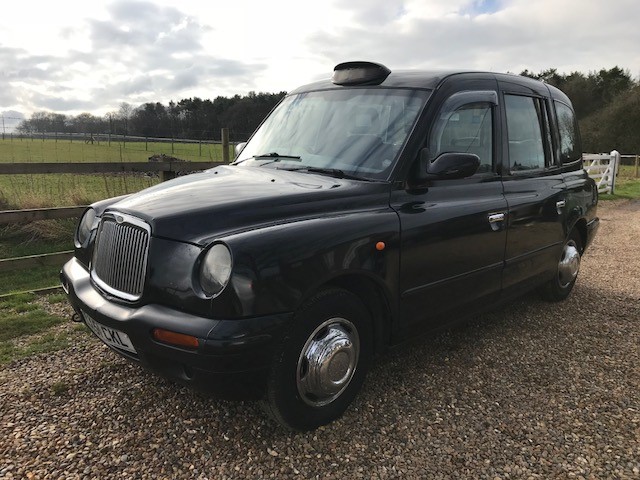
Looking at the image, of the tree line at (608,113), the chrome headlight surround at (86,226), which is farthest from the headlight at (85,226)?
the tree line at (608,113)

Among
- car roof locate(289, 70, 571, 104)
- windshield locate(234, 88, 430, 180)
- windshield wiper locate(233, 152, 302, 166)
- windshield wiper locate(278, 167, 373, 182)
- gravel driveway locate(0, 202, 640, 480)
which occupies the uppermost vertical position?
car roof locate(289, 70, 571, 104)

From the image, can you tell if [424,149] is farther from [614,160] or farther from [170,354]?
[614,160]

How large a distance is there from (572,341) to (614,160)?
44.7 feet

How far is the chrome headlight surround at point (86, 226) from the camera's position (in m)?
3.10

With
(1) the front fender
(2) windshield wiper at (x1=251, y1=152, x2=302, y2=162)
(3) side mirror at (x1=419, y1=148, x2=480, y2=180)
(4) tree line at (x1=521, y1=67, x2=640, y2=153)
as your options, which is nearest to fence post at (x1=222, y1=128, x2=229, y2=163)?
(2) windshield wiper at (x1=251, y1=152, x2=302, y2=162)

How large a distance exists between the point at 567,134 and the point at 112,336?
4.42 metres

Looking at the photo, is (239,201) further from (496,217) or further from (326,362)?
(496,217)

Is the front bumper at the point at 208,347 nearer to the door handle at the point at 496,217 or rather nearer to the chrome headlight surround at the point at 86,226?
the chrome headlight surround at the point at 86,226

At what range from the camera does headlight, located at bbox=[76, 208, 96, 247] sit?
314cm

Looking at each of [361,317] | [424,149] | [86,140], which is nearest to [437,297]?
[361,317]

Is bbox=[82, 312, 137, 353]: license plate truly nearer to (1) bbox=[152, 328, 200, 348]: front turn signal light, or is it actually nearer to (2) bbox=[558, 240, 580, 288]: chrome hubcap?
(1) bbox=[152, 328, 200, 348]: front turn signal light

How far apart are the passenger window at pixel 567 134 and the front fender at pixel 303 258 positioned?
272cm

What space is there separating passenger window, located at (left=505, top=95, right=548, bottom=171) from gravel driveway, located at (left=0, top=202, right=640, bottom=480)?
1479mm

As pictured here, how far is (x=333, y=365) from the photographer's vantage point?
2588 millimetres
